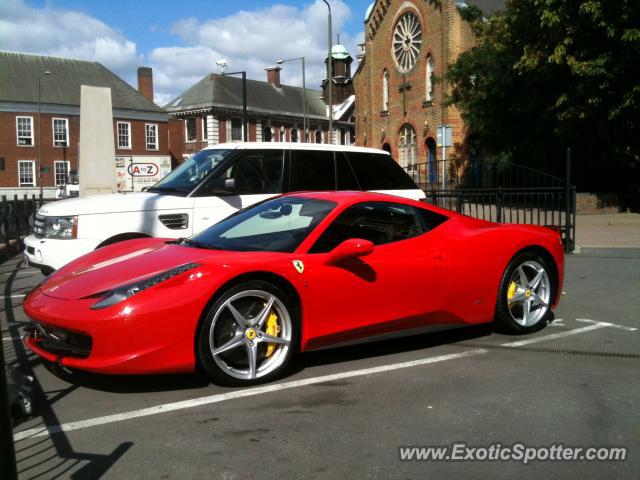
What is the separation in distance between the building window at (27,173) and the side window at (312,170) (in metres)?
52.1

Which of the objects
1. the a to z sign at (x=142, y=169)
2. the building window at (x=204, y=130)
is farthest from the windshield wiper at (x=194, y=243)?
the building window at (x=204, y=130)

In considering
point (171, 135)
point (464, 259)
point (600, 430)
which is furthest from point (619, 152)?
point (171, 135)

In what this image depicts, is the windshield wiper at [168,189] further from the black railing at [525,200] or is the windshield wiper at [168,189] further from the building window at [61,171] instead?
the building window at [61,171]

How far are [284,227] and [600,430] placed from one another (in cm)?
270

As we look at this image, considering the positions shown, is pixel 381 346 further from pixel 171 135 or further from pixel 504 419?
pixel 171 135

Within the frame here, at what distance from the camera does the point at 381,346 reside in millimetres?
5613

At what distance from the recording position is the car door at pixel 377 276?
15.6 ft

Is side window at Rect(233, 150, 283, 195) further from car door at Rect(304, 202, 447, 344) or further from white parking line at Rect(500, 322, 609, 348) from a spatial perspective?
white parking line at Rect(500, 322, 609, 348)

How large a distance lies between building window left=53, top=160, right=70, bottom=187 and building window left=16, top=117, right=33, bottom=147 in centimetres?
Result: 267

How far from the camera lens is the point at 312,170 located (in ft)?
28.9

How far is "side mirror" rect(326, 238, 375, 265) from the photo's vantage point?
4.71m

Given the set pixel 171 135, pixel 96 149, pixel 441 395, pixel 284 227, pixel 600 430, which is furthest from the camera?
pixel 171 135

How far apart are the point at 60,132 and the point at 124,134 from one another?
19.0 ft

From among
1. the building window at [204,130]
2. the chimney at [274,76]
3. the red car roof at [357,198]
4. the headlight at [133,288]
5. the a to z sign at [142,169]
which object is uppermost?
the chimney at [274,76]
